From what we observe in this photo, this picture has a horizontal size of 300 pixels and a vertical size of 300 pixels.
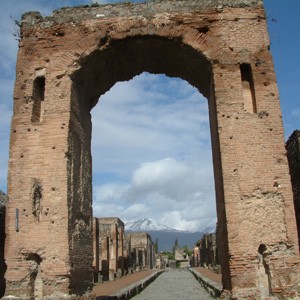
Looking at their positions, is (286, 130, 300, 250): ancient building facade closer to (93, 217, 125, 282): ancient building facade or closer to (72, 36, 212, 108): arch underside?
(72, 36, 212, 108): arch underside

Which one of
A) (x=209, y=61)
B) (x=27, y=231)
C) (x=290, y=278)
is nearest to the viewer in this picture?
(x=290, y=278)

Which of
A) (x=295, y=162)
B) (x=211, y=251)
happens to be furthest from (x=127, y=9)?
(x=211, y=251)

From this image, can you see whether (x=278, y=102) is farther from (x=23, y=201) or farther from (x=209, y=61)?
(x=23, y=201)

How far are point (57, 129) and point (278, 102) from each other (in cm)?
473

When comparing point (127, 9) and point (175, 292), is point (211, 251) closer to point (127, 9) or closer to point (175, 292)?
point (175, 292)

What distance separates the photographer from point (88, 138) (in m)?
10.7

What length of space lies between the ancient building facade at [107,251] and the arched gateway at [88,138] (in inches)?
478

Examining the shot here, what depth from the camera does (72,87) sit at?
371 inches

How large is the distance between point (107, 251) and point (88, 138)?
1674 centimetres

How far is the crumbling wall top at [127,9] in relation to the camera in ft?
31.7

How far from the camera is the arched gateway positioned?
26.8ft

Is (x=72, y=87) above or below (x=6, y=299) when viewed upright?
above

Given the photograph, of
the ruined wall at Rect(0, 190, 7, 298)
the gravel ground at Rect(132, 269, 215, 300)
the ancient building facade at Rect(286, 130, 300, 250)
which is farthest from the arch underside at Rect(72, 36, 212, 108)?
the gravel ground at Rect(132, 269, 215, 300)

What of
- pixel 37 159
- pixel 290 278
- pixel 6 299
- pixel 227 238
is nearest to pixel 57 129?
pixel 37 159
